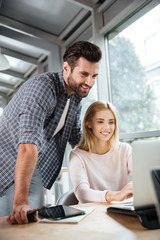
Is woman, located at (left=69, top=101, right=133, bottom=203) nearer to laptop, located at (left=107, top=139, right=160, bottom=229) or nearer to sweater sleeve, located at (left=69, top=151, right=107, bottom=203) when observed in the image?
sweater sleeve, located at (left=69, top=151, right=107, bottom=203)

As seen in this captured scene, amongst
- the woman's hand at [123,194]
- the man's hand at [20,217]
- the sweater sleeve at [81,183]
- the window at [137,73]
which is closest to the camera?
the man's hand at [20,217]

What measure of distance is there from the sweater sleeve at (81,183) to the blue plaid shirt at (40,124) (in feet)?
0.48

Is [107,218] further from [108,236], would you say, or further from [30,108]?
[30,108]

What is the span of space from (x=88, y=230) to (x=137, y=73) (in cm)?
163

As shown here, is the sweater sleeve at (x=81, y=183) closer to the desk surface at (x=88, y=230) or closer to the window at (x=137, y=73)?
the desk surface at (x=88, y=230)

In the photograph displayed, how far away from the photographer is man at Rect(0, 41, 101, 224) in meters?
1.22

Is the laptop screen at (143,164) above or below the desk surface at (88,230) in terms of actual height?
above

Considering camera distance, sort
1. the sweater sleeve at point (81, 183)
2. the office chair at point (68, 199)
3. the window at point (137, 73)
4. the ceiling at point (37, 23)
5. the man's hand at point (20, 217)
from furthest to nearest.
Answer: the ceiling at point (37, 23) → the window at point (137, 73) → the office chair at point (68, 199) → the sweater sleeve at point (81, 183) → the man's hand at point (20, 217)

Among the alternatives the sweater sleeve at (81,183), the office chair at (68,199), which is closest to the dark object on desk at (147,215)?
the sweater sleeve at (81,183)

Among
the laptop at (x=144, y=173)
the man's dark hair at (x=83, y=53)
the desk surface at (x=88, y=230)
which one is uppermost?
the man's dark hair at (x=83, y=53)

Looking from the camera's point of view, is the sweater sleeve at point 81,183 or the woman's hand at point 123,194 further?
the sweater sleeve at point 81,183

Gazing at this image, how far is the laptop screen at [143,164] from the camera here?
0.73m

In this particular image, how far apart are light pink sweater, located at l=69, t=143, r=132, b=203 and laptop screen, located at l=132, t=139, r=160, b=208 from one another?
29.9 inches

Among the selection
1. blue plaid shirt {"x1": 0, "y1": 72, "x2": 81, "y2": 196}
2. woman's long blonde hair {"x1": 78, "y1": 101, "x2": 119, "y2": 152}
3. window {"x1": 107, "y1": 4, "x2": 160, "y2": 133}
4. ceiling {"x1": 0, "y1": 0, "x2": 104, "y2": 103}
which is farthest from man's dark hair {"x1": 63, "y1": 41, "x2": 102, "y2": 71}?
ceiling {"x1": 0, "y1": 0, "x2": 104, "y2": 103}
